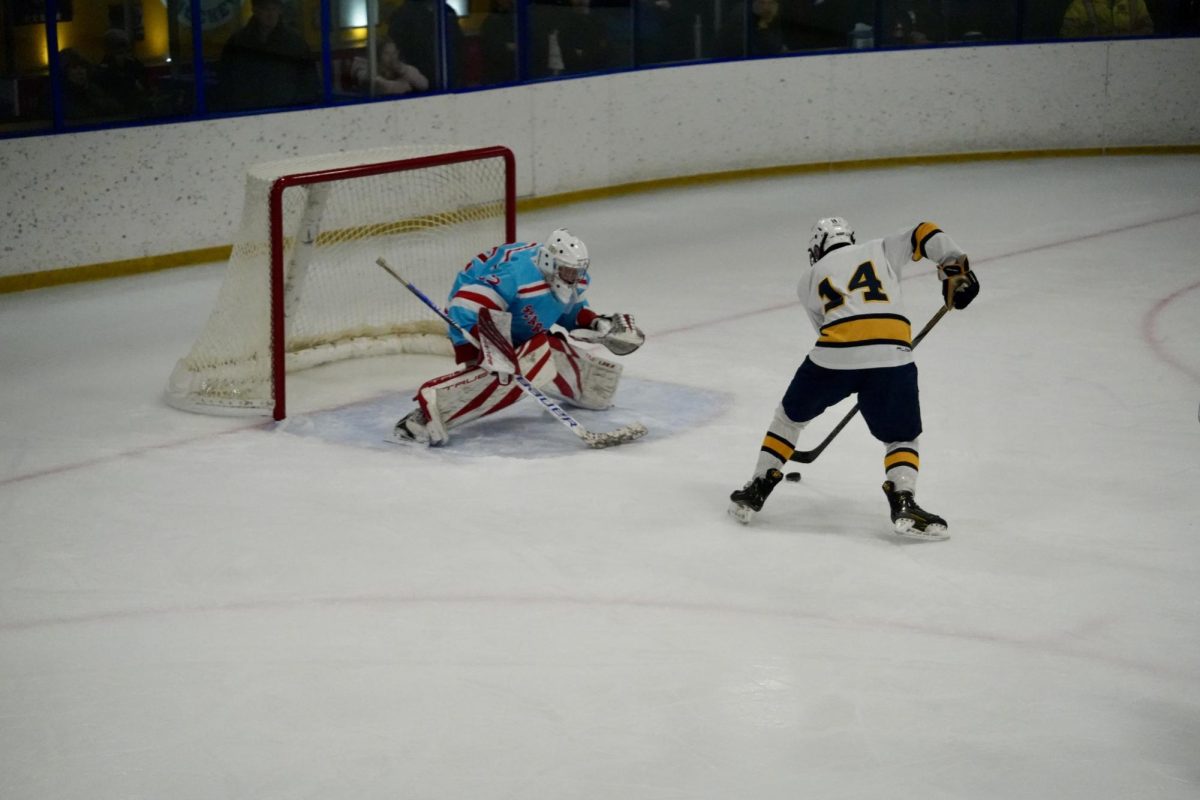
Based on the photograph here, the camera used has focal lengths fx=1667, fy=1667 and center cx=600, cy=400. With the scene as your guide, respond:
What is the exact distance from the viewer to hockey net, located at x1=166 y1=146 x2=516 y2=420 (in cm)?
547

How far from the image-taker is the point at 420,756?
3219 millimetres

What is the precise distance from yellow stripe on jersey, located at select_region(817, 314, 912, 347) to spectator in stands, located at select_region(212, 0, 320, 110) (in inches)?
172

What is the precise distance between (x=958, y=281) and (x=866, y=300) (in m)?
0.26

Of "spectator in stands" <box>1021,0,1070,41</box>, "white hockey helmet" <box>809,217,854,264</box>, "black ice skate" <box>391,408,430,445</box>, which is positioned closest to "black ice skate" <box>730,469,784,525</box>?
"white hockey helmet" <box>809,217,854,264</box>

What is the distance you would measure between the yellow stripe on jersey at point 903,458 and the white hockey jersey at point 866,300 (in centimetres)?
23

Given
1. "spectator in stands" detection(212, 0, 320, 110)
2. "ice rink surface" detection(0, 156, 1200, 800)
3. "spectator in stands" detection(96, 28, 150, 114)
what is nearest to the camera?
"ice rink surface" detection(0, 156, 1200, 800)

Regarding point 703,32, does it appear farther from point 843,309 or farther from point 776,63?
point 843,309

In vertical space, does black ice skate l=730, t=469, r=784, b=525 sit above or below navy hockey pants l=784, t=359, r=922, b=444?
below

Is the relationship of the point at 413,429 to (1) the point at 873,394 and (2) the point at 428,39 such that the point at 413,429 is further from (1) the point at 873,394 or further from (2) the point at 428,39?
(2) the point at 428,39

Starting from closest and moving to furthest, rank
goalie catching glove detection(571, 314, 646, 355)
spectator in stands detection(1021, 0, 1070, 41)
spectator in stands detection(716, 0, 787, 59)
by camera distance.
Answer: goalie catching glove detection(571, 314, 646, 355) → spectator in stands detection(716, 0, 787, 59) → spectator in stands detection(1021, 0, 1070, 41)

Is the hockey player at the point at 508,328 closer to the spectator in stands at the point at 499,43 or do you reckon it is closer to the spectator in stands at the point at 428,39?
the spectator in stands at the point at 428,39

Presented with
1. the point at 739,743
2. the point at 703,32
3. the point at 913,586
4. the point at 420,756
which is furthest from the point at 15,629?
the point at 703,32

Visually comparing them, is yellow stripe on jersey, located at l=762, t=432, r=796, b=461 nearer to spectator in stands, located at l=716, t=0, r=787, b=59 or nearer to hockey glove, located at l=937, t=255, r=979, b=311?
hockey glove, located at l=937, t=255, r=979, b=311

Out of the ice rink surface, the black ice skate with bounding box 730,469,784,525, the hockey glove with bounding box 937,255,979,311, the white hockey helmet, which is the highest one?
the white hockey helmet
